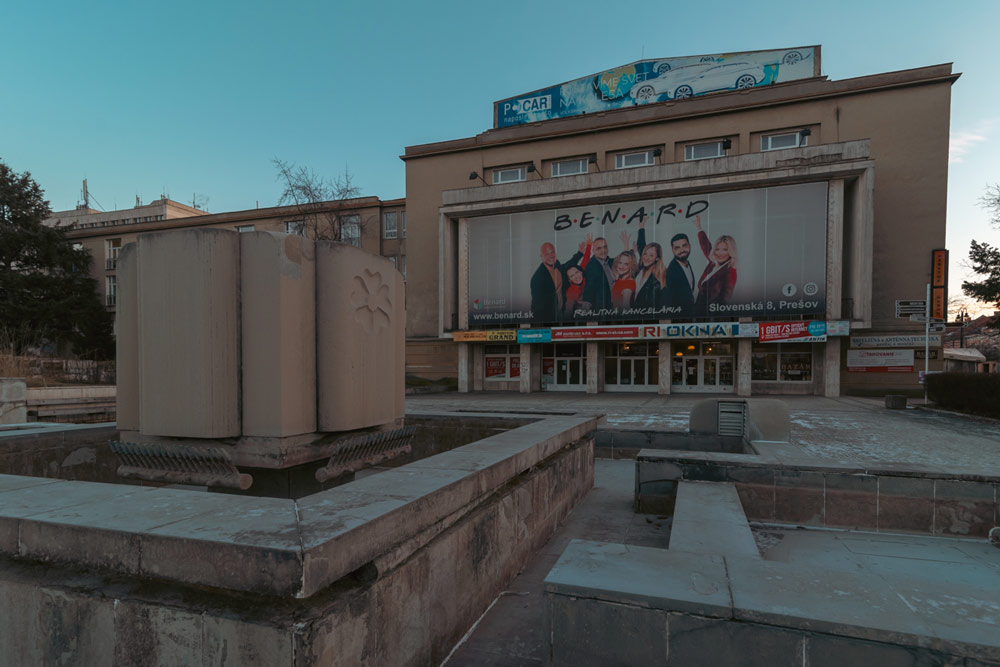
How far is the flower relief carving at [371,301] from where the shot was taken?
402cm

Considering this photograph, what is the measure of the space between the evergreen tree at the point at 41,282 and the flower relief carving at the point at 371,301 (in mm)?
42195

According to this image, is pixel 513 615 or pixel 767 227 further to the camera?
pixel 767 227

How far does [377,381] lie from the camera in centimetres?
423

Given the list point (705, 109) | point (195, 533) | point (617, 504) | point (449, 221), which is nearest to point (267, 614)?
point (195, 533)

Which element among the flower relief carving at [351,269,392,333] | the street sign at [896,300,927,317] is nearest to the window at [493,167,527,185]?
the street sign at [896,300,927,317]

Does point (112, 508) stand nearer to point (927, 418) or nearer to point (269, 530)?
point (269, 530)

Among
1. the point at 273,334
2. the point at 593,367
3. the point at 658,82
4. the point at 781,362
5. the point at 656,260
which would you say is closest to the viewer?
the point at 273,334

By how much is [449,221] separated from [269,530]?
26993 mm

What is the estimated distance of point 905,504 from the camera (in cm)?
456

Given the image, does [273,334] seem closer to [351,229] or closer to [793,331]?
[793,331]

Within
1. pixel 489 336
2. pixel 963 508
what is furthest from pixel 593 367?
pixel 963 508

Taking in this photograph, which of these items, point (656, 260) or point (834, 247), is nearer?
point (834, 247)

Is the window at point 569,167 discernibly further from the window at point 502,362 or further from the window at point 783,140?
the window at point 502,362

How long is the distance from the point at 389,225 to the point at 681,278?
2134 centimetres
